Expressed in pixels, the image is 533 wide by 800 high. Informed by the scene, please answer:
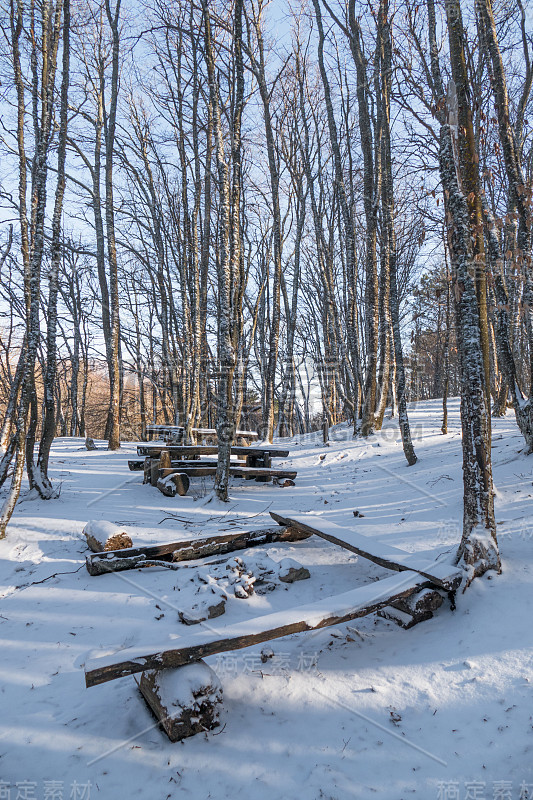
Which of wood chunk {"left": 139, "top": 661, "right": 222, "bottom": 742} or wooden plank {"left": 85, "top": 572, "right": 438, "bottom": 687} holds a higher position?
wooden plank {"left": 85, "top": 572, "right": 438, "bottom": 687}

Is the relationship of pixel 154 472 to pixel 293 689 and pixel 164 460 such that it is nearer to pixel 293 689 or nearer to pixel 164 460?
pixel 164 460

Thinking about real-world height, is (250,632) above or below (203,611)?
above

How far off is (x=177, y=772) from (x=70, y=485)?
21.3ft

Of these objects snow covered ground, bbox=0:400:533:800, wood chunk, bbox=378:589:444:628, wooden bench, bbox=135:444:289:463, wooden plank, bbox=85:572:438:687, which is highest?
wooden bench, bbox=135:444:289:463

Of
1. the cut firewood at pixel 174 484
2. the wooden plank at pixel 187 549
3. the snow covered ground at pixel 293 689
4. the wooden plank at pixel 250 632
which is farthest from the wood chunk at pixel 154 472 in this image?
the wooden plank at pixel 250 632

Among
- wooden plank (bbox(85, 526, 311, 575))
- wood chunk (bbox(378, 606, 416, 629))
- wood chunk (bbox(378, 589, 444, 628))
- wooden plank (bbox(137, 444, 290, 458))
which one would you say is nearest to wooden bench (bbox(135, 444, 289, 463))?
wooden plank (bbox(137, 444, 290, 458))

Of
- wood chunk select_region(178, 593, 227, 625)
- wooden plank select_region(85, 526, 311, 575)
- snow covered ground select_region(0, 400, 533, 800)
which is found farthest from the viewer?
wooden plank select_region(85, 526, 311, 575)

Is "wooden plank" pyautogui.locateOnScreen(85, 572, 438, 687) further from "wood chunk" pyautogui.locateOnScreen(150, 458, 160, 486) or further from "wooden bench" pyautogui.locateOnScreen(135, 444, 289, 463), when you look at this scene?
"wooden bench" pyautogui.locateOnScreen(135, 444, 289, 463)

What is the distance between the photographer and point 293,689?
262 cm

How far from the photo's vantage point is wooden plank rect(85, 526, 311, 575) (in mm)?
4184

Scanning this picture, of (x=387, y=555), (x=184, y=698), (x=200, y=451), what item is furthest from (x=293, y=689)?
(x=200, y=451)

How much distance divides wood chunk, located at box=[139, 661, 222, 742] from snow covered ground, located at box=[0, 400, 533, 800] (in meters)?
0.07

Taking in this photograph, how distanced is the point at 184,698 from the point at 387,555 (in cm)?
195

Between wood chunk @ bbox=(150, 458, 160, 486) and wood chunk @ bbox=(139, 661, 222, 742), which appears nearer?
wood chunk @ bbox=(139, 661, 222, 742)
